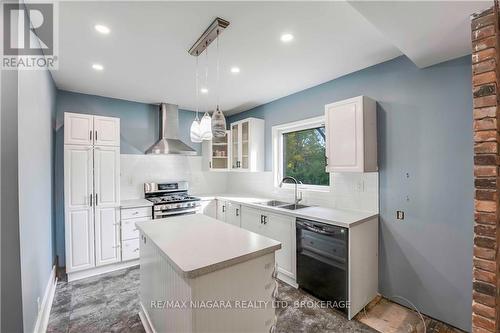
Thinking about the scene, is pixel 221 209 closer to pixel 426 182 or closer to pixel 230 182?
pixel 230 182

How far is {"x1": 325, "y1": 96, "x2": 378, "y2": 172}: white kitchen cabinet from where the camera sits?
2.46 meters

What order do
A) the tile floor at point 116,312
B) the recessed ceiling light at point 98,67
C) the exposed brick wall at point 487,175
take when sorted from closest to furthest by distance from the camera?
the exposed brick wall at point 487,175
the tile floor at point 116,312
the recessed ceiling light at point 98,67

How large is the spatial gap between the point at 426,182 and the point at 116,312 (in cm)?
343

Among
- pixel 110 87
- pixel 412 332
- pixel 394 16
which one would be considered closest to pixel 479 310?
pixel 412 332

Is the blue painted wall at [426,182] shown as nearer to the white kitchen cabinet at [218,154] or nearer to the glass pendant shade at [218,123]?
the glass pendant shade at [218,123]

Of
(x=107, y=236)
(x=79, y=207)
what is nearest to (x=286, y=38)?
(x=79, y=207)

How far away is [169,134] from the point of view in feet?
14.0

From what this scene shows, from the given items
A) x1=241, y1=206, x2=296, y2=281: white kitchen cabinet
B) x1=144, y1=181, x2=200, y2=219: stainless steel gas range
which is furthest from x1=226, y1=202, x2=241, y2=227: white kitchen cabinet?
x1=144, y1=181, x2=200, y2=219: stainless steel gas range

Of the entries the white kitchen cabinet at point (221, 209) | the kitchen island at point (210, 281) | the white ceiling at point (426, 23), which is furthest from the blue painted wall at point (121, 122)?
the white ceiling at point (426, 23)

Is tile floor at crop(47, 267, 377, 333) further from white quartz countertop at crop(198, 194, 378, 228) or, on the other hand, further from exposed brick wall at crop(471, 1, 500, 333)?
exposed brick wall at crop(471, 1, 500, 333)

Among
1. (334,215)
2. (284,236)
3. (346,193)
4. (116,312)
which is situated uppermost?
(346,193)

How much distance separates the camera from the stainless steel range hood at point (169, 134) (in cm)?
410

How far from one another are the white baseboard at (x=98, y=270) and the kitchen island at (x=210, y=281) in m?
1.73

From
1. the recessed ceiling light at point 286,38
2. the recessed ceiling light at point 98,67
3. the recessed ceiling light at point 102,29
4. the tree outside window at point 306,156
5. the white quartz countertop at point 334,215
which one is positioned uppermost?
the recessed ceiling light at point 98,67
